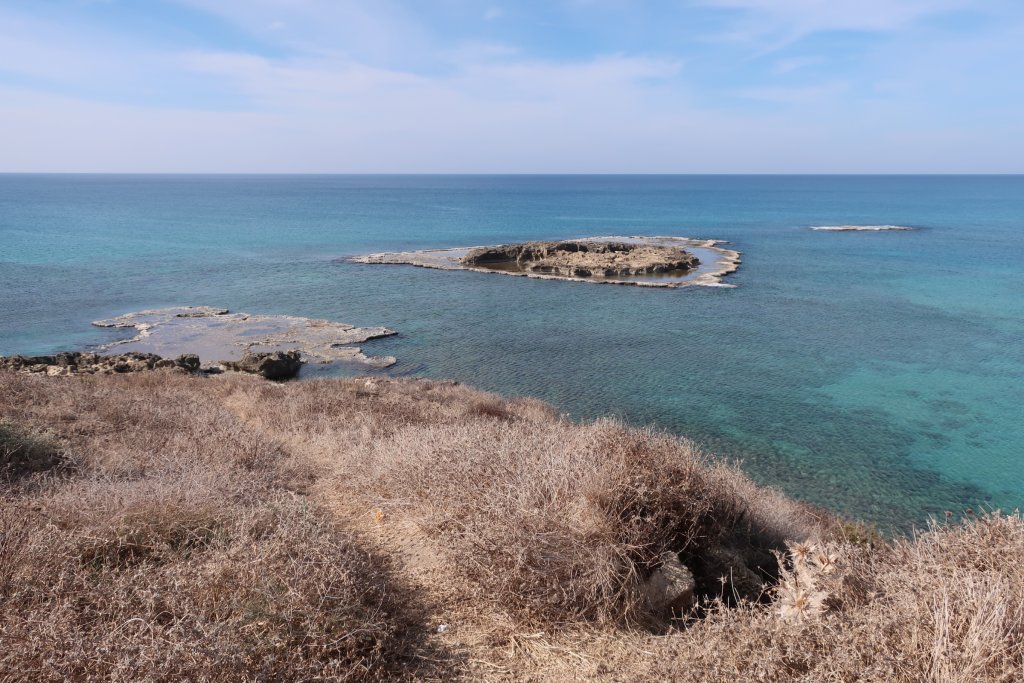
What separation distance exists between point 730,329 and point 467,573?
3030 centimetres

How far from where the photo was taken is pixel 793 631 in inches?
186

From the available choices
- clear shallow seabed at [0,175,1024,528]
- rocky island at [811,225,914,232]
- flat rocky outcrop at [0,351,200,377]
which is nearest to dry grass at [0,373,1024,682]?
clear shallow seabed at [0,175,1024,528]

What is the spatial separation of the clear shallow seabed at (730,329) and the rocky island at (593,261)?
292 cm

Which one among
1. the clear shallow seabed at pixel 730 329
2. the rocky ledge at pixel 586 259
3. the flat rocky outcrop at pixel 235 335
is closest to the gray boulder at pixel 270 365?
the flat rocky outcrop at pixel 235 335

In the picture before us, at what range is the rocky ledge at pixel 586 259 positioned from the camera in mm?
53650

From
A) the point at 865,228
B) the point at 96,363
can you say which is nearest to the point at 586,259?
the point at 96,363

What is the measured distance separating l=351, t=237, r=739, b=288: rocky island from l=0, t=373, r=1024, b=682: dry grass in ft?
133

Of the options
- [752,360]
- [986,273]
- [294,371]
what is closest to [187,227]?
[294,371]

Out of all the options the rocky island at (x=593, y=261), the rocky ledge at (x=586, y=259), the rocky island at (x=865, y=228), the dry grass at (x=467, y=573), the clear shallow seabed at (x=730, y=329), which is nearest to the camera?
the dry grass at (x=467, y=573)

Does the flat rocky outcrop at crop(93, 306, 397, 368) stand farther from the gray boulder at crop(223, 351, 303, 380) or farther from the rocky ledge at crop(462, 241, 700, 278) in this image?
the rocky ledge at crop(462, 241, 700, 278)

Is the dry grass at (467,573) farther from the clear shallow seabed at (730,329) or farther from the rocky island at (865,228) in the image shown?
the rocky island at (865,228)

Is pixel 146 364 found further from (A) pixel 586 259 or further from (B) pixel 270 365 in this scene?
(A) pixel 586 259

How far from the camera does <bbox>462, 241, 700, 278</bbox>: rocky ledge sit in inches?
2112

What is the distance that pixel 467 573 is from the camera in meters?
6.73
